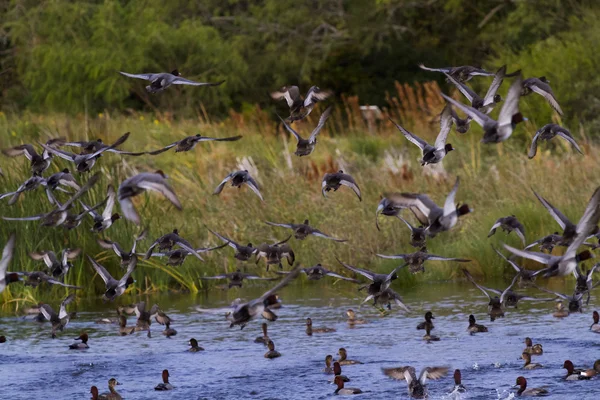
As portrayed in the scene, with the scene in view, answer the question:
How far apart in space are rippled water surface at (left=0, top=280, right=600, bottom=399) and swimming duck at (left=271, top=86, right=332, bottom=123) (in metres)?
2.35

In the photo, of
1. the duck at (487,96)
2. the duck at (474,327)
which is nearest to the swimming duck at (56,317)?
the duck at (474,327)

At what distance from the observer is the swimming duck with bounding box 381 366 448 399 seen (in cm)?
977

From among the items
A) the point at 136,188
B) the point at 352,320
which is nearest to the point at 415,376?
the point at 136,188

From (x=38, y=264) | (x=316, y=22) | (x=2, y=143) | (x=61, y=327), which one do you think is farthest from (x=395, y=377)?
(x=316, y=22)

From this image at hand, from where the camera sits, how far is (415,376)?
393 inches

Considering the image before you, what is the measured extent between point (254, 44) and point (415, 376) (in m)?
34.4

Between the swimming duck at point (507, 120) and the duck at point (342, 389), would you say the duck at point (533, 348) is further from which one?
the swimming duck at point (507, 120)

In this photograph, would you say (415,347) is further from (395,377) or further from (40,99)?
(40,99)

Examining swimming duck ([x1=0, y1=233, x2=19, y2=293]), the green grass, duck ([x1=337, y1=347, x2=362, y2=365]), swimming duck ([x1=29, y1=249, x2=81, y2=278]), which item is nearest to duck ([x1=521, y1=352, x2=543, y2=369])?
duck ([x1=337, y1=347, x2=362, y2=365])

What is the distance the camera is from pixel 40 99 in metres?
42.5

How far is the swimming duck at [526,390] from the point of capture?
382 inches

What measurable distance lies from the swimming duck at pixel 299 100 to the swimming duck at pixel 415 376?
8.17ft

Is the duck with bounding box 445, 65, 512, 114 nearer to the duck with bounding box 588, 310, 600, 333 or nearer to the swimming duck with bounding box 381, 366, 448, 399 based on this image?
the swimming duck with bounding box 381, 366, 448, 399

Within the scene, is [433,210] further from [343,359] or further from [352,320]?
[352,320]
